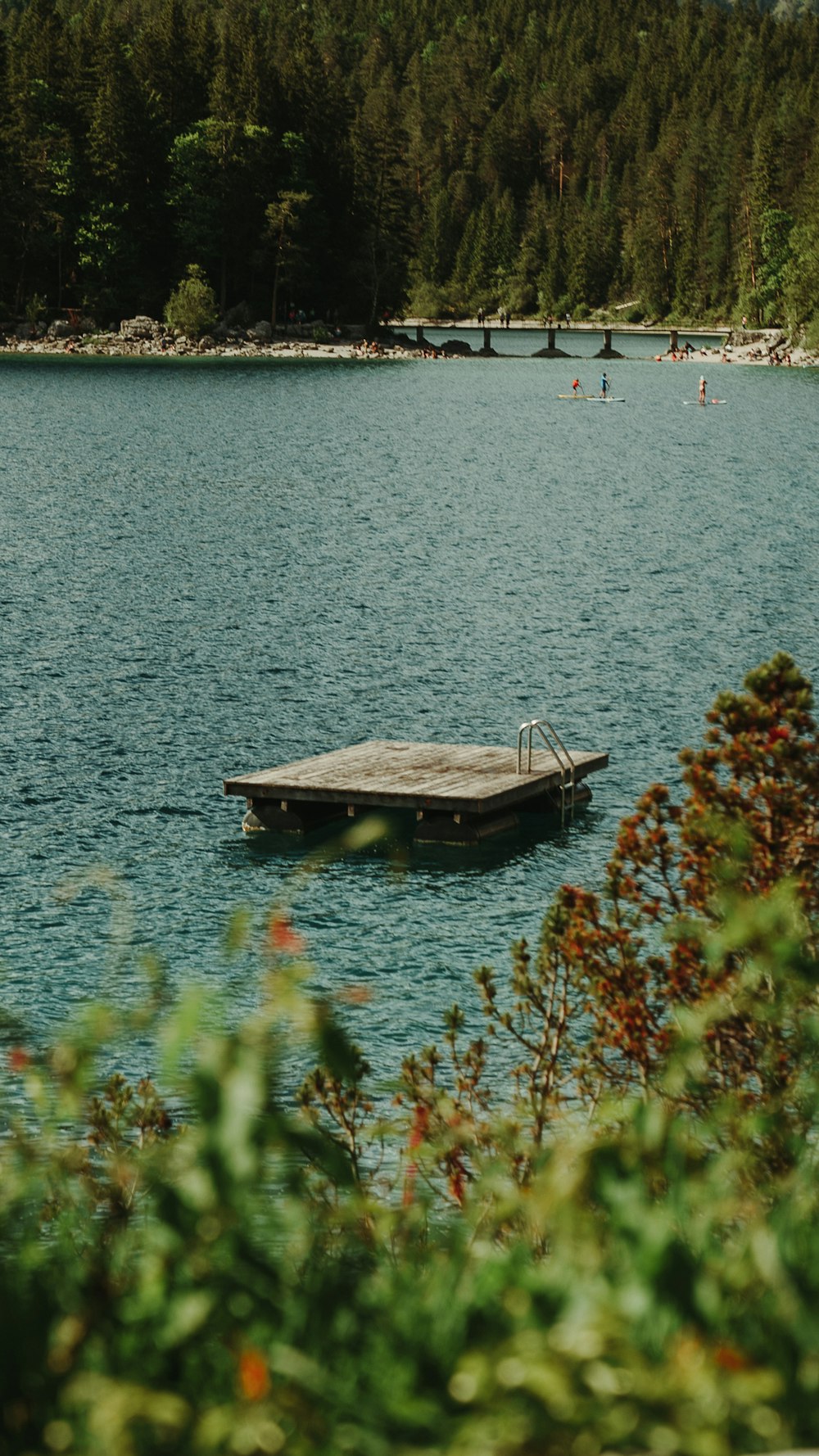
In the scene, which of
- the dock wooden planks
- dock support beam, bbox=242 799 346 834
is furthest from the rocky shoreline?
dock support beam, bbox=242 799 346 834

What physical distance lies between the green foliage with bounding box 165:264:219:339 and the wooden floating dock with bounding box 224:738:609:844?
4344 inches

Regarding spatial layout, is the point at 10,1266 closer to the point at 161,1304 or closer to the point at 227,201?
the point at 161,1304

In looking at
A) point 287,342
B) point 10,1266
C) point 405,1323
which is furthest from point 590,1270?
point 287,342

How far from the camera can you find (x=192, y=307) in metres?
128

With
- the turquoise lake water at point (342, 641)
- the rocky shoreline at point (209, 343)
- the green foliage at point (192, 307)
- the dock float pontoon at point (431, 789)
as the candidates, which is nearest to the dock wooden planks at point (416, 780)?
the dock float pontoon at point (431, 789)

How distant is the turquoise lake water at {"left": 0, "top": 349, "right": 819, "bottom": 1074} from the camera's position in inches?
696

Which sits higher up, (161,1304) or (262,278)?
(262,278)

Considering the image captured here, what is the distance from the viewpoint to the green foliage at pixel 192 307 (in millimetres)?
128250

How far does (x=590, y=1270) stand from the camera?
3.50 meters

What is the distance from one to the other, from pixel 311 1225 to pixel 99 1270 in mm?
487

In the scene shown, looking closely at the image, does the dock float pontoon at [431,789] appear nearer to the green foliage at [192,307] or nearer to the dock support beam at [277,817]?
the dock support beam at [277,817]

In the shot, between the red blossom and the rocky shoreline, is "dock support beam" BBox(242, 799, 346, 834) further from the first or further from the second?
the rocky shoreline

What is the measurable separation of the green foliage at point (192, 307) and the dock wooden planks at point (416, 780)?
361 ft

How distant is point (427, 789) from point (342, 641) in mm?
14136
